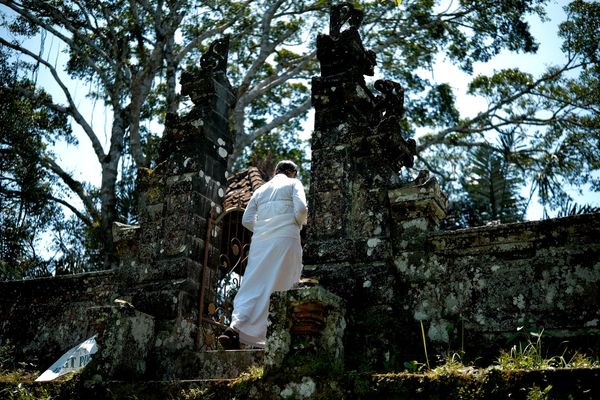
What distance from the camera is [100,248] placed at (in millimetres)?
16828

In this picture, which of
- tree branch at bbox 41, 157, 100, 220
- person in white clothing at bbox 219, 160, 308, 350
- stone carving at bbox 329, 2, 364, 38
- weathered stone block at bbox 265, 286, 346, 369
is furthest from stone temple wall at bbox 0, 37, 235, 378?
tree branch at bbox 41, 157, 100, 220

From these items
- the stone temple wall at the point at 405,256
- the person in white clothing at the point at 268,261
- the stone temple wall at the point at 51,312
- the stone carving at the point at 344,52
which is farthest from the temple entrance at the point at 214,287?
the stone carving at the point at 344,52

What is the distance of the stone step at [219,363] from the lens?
570cm

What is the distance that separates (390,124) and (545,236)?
61.0 inches

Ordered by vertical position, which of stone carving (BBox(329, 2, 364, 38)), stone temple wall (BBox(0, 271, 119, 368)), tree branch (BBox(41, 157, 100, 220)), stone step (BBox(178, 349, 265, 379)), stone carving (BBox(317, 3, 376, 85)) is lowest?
stone step (BBox(178, 349, 265, 379))

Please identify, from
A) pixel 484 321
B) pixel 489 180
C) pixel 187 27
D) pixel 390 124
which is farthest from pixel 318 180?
pixel 187 27

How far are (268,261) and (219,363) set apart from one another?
3.12ft

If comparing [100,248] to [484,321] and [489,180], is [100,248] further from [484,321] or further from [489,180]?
[484,321]

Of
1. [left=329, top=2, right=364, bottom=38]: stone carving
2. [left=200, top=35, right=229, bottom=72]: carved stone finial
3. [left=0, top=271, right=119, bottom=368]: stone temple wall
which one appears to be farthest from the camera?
[left=200, top=35, right=229, bottom=72]: carved stone finial

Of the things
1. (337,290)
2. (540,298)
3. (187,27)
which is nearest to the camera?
(540,298)

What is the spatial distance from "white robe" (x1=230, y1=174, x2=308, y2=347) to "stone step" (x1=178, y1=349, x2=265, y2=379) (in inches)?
11.6

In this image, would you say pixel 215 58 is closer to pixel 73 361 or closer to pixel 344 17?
pixel 344 17

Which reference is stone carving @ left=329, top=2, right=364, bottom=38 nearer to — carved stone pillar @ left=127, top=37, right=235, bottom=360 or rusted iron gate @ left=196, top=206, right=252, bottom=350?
carved stone pillar @ left=127, top=37, right=235, bottom=360

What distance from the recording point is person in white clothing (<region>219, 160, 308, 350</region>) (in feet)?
20.0
